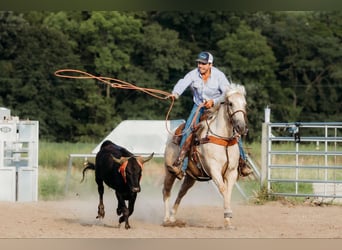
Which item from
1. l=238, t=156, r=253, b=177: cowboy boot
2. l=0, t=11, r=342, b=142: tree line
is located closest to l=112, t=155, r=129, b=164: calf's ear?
l=238, t=156, r=253, b=177: cowboy boot

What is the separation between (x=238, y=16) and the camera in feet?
112

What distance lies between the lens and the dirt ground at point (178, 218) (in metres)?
7.71

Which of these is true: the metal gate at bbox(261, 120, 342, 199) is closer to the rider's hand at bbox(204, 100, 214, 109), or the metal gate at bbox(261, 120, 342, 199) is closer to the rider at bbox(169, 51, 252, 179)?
the rider at bbox(169, 51, 252, 179)

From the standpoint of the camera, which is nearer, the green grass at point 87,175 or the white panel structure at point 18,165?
the white panel structure at point 18,165

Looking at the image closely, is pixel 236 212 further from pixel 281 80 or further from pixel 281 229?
pixel 281 80

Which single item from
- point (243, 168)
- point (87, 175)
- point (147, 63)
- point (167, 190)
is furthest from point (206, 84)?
point (147, 63)

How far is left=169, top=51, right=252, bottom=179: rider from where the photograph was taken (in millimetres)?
8172

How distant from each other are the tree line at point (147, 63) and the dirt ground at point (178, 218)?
53.9ft

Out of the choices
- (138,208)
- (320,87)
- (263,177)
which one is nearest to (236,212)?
(138,208)

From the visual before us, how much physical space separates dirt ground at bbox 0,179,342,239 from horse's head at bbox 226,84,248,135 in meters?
0.91

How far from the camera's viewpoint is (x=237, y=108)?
7801 mm

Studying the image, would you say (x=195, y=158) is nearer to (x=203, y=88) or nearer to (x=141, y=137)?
(x=203, y=88)

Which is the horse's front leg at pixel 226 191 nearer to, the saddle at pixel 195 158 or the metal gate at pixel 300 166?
the saddle at pixel 195 158

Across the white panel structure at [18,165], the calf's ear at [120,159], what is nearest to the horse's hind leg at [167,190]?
the calf's ear at [120,159]
